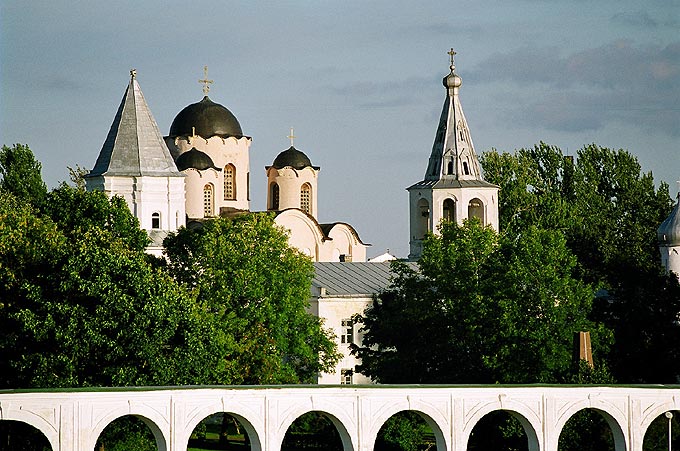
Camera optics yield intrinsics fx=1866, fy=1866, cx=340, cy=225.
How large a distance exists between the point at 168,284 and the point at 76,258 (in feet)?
10.3

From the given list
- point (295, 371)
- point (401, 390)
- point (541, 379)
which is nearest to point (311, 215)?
point (295, 371)

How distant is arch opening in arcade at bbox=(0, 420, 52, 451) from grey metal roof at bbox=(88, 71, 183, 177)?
87.3 feet

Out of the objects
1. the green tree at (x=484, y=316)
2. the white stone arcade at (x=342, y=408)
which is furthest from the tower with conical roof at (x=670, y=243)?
the white stone arcade at (x=342, y=408)

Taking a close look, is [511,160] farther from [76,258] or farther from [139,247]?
[76,258]

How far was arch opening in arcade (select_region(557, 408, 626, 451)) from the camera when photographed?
52719 millimetres

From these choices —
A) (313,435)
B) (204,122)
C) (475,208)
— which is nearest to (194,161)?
(204,122)

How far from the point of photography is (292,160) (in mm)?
99250

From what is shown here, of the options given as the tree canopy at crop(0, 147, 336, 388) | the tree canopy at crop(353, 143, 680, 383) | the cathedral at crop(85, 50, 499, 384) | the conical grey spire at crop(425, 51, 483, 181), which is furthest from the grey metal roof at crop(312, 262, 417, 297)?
the tree canopy at crop(0, 147, 336, 388)

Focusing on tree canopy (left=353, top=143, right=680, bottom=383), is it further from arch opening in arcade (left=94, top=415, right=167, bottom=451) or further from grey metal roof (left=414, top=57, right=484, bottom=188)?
grey metal roof (left=414, top=57, right=484, bottom=188)

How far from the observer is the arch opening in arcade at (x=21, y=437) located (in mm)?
51219

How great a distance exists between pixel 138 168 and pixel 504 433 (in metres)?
28.5

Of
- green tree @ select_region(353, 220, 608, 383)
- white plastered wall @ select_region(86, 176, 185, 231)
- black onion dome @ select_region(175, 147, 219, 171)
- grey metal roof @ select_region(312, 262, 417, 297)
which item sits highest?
black onion dome @ select_region(175, 147, 219, 171)

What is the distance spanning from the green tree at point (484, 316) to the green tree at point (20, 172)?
17805mm

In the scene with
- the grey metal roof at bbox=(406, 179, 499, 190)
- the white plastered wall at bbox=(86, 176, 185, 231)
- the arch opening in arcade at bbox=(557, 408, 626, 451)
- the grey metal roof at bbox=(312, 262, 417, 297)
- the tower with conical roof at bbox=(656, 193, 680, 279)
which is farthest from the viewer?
the grey metal roof at bbox=(406, 179, 499, 190)
